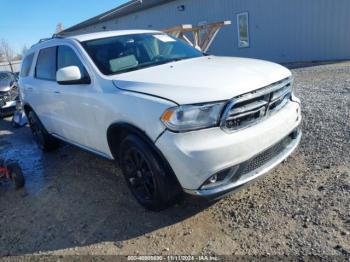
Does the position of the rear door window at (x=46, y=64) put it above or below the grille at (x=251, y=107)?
above

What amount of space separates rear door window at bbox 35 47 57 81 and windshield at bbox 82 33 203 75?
3.20 feet

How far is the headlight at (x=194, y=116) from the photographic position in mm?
2766

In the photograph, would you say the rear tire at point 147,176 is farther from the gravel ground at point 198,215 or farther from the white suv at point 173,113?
the gravel ground at point 198,215

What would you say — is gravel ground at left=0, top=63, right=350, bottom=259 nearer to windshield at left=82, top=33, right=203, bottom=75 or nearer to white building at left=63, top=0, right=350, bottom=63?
windshield at left=82, top=33, right=203, bottom=75

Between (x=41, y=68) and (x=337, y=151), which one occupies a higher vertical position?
(x=41, y=68)

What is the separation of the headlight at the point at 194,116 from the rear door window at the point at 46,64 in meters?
2.72

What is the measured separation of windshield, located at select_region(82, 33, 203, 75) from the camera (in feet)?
12.5

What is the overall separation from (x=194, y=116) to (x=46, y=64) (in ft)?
10.9

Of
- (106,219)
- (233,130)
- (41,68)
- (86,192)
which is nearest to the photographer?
(233,130)

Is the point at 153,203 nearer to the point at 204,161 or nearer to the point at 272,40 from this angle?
the point at 204,161

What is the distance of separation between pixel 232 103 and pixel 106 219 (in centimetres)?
180

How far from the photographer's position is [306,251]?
8.60 ft

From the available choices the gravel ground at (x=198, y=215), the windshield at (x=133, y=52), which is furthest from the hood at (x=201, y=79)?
the gravel ground at (x=198, y=215)

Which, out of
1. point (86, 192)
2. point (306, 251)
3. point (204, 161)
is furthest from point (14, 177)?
point (306, 251)
